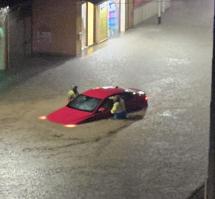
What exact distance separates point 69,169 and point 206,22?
30.3 meters

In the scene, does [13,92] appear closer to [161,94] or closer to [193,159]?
[161,94]

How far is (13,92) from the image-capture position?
2691 centimetres

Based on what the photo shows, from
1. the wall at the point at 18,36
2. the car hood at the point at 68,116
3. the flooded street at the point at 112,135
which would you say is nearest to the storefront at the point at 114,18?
the flooded street at the point at 112,135

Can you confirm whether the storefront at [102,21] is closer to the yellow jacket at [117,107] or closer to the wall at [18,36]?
the wall at [18,36]

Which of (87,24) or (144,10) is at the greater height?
(144,10)

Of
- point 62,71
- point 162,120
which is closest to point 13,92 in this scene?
point 62,71

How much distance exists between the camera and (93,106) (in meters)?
23.1

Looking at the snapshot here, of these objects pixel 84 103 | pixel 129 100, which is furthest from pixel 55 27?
pixel 84 103

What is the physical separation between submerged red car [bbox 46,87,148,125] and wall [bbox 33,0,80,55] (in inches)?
434

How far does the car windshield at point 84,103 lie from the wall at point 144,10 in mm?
21780

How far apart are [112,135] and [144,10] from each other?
2714 cm

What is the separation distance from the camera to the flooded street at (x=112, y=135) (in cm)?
1694

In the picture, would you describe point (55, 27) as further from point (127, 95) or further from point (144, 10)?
point (144, 10)

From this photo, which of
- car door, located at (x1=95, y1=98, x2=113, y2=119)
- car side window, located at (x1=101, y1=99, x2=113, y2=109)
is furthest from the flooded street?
car side window, located at (x1=101, y1=99, x2=113, y2=109)
